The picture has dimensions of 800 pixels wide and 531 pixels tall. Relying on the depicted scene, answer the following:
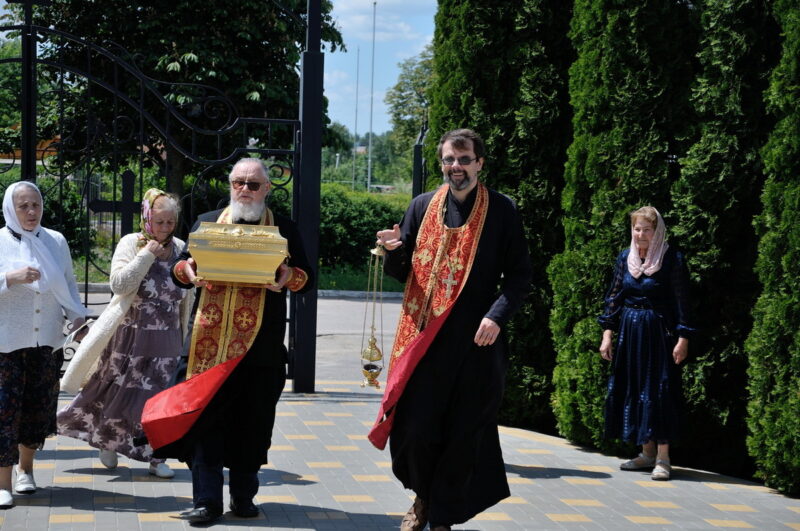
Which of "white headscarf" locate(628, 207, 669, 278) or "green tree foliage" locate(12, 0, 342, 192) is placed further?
"green tree foliage" locate(12, 0, 342, 192)

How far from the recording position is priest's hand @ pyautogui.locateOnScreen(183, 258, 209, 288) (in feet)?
17.8

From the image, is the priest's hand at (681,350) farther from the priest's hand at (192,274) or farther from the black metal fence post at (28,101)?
the black metal fence post at (28,101)

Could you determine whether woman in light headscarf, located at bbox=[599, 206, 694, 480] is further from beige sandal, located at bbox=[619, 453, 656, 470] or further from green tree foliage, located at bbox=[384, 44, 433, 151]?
green tree foliage, located at bbox=[384, 44, 433, 151]

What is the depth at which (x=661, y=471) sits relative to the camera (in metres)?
6.98

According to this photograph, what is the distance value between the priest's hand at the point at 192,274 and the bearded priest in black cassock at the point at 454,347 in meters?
0.95

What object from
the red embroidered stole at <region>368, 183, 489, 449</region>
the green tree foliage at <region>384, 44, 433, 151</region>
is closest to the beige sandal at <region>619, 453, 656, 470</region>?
the red embroidered stole at <region>368, 183, 489, 449</region>

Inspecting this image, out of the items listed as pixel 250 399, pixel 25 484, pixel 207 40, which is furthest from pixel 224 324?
pixel 207 40

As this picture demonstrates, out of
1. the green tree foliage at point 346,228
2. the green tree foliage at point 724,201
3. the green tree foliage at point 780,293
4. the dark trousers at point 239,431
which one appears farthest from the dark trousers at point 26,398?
the green tree foliage at point 346,228

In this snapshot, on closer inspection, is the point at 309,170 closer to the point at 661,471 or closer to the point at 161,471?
the point at 161,471

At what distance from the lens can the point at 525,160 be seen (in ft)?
27.5

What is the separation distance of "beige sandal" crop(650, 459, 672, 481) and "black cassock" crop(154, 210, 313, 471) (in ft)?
9.07

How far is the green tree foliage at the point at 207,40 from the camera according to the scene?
2083 centimetres

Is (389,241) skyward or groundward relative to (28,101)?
groundward

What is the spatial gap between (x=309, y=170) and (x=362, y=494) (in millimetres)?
3921
